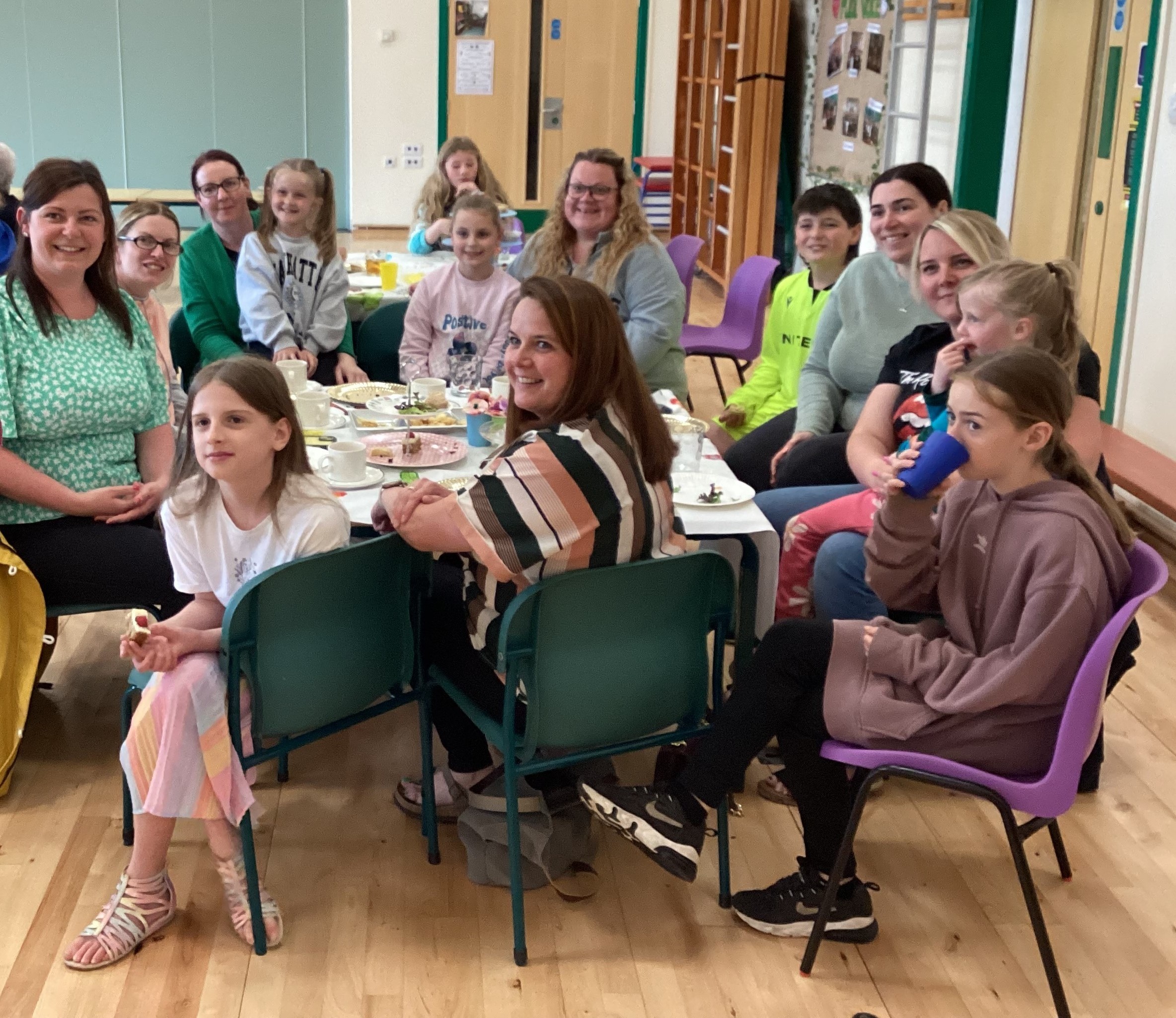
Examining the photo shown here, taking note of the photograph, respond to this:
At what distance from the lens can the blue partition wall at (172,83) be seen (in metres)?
10.2

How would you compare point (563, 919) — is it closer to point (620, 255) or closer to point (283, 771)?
point (283, 771)

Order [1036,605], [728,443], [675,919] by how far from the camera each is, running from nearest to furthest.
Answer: [1036,605], [675,919], [728,443]

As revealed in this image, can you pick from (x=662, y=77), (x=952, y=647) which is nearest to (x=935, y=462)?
(x=952, y=647)

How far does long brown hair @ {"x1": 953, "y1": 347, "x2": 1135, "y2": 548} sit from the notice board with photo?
4.78 metres

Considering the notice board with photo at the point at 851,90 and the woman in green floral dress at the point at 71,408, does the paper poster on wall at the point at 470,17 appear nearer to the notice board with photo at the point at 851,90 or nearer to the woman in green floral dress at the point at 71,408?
the notice board with photo at the point at 851,90

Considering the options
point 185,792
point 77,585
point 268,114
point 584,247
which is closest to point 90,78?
point 268,114

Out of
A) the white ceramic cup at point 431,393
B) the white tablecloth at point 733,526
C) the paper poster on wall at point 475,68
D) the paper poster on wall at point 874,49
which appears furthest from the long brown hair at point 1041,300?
the paper poster on wall at point 475,68

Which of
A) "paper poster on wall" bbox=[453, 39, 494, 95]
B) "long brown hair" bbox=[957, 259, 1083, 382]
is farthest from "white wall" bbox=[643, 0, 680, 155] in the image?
"long brown hair" bbox=[957, 259, 1083, 382]

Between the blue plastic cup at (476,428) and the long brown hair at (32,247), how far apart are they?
82cm

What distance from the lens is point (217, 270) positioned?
4109mm

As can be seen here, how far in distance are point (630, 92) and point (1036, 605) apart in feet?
29.8

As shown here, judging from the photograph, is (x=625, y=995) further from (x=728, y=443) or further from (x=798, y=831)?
(x=728, y=443)

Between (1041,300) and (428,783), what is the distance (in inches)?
58.4

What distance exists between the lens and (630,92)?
34.2 ft
